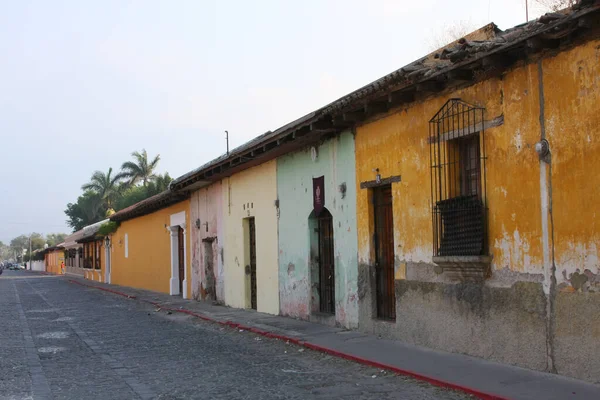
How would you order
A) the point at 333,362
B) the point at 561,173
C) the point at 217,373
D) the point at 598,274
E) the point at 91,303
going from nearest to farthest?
the point at 598,274 → the point at 561,173 → the point at 217,373 → the point at 333,362 → the point at 91,303

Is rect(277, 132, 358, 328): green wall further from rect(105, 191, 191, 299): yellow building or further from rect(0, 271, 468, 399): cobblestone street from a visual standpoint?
rect(105, 191, 191, 299): yellow building

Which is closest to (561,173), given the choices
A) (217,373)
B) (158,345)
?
(217,373)

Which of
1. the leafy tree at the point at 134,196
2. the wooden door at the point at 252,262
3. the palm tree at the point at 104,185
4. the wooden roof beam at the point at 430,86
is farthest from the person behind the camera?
the palm tree at the point at 104,185

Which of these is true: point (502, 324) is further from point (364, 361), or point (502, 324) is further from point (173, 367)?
point (173, 367)

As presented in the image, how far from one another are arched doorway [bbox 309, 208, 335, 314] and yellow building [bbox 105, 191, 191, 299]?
10355mm

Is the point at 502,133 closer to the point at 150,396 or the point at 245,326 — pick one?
the point at 150,396

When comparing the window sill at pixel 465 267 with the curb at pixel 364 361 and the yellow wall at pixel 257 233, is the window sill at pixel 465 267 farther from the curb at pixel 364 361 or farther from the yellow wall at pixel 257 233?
the yellow wall at pixel 257 233

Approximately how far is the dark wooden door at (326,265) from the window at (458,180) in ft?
13.8

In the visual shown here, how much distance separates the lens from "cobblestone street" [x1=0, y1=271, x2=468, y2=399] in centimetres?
765

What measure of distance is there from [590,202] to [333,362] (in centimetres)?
436

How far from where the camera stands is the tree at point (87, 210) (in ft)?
254

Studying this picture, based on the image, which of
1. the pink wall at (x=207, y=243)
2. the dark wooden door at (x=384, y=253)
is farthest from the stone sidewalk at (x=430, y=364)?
the pink wall at (x=207, y=243)

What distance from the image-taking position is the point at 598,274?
716 cm

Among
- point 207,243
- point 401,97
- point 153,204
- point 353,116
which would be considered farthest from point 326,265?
point 153,204
